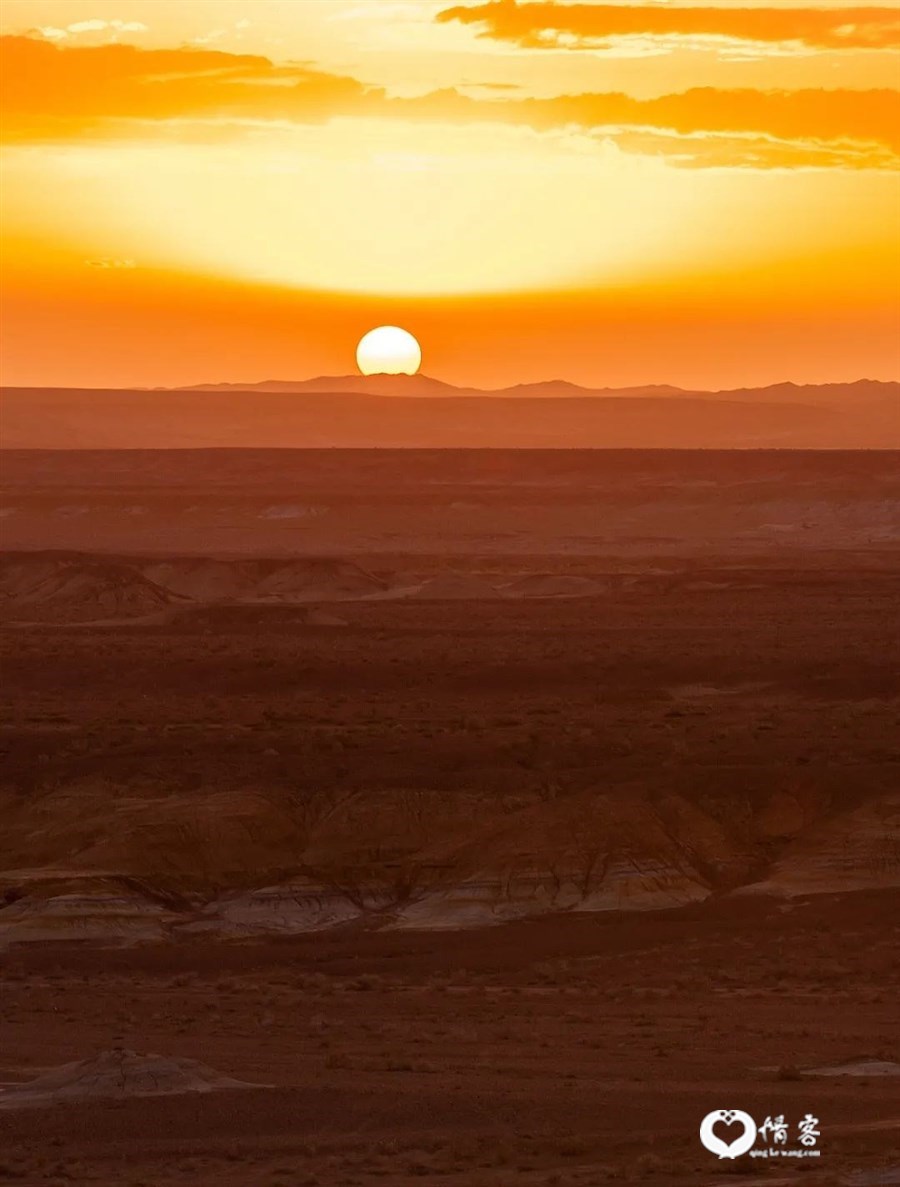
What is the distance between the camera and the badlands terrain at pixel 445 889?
14812 mm

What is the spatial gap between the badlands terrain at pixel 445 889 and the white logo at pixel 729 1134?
13 centimetres

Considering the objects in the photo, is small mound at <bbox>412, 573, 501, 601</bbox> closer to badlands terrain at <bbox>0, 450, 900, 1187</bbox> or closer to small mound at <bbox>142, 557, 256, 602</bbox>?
badlands terrain at <bbox>0, 450, 900, 1187</bbox>

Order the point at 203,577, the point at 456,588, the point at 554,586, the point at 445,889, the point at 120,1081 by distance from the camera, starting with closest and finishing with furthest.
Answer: the point at 120,1081 < the point at 445,889 < the point at 456,588 < the point at 554,586 < the point at 203,577

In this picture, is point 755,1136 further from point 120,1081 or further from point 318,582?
point 318,582

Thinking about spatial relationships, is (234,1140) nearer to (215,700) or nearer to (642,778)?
(642,778)

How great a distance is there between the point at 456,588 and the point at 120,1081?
4493 centimetres

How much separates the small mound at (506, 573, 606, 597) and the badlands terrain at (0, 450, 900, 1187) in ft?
16.0

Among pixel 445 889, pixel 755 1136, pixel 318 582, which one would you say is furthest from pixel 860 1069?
pixel 318 582

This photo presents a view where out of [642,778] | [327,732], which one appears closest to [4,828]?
[327,732]

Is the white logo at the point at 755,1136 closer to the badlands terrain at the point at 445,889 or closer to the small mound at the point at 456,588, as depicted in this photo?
the badlands terrain at the point at 445,889

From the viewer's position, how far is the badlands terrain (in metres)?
14.8

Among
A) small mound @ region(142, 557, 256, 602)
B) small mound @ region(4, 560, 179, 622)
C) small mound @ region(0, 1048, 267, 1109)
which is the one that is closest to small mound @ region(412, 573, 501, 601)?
small mound @ region(142, 557, 256, 602)

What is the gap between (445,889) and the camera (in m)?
24.4

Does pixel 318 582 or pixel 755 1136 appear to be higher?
pixel 318 582
